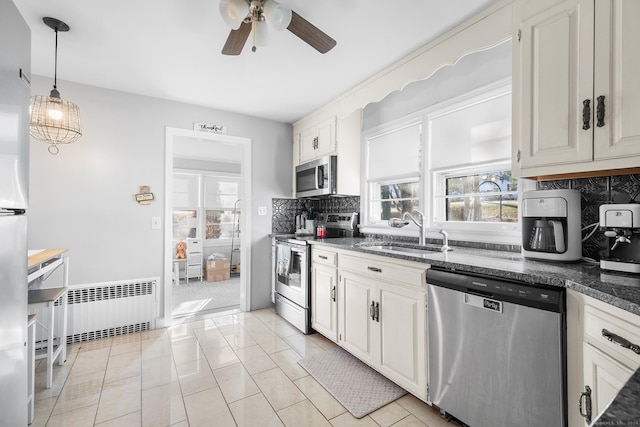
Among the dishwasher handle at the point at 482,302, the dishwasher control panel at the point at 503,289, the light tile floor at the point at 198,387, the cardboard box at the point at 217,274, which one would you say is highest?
the dishwasher control panel at the point at 503,289

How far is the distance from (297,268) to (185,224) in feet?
11.9

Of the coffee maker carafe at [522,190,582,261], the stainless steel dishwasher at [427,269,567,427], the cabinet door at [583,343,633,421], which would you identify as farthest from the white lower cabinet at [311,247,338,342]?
the cabinet door at [583,343,633,421]

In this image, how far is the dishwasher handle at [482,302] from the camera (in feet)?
4.62

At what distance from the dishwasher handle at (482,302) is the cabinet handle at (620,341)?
15.2 inches

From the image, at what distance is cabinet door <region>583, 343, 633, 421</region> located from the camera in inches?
39.1

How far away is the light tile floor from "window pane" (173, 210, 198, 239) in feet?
10.1

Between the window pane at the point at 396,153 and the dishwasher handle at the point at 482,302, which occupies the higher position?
the window pane at the point at 396,153

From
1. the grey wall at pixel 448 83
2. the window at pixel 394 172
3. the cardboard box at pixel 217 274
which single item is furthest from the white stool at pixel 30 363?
the cardboard box at pixel 217 274

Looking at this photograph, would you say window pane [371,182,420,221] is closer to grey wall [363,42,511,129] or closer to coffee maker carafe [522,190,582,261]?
grey wall [363,42,511,129]

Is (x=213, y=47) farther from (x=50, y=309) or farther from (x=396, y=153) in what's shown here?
(x=50, y=309)

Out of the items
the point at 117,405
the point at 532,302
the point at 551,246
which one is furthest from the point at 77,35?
the point at 551,246

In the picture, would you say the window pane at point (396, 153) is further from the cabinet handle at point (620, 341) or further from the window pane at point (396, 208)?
the cabinet handle at point (620, 341)

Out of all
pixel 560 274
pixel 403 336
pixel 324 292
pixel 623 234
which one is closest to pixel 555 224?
pixel 623 234

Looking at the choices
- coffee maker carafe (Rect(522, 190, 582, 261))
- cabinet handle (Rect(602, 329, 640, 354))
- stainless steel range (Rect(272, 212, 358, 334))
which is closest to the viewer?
cabinet handle (Rect(602, 329, 640, 354))
